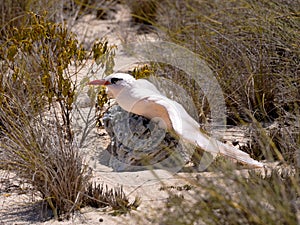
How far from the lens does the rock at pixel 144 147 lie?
4457 millimetres

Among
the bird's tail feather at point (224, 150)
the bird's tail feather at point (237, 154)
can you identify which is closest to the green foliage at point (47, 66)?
the bird's tail feather at point (224, 150)

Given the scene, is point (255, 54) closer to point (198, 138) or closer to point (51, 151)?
point (198, 138)

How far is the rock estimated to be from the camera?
4.46m

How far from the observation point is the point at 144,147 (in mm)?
4508

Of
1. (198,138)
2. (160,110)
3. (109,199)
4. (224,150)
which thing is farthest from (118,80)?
(109,199)

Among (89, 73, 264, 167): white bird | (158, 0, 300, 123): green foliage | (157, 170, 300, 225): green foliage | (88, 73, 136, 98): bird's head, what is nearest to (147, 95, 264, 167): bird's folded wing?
(89, 73, 264, 167): white bird

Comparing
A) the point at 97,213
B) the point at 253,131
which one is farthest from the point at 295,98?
the point at 97,213

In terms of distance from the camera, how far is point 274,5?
16.7 feet

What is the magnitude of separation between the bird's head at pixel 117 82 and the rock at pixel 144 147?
195mm

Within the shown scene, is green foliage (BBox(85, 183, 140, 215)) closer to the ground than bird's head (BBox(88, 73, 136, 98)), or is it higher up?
closer to the ground

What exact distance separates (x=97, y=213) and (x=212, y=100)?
1.55 m

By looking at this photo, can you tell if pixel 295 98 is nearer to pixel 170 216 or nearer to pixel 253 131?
pixel 253 131

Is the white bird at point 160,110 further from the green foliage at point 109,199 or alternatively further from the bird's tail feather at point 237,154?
the green foliage at point 109,199

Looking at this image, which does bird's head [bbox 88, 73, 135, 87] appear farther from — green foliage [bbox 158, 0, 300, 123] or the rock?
green foliage [bbox 158, 0, 300, 123]
